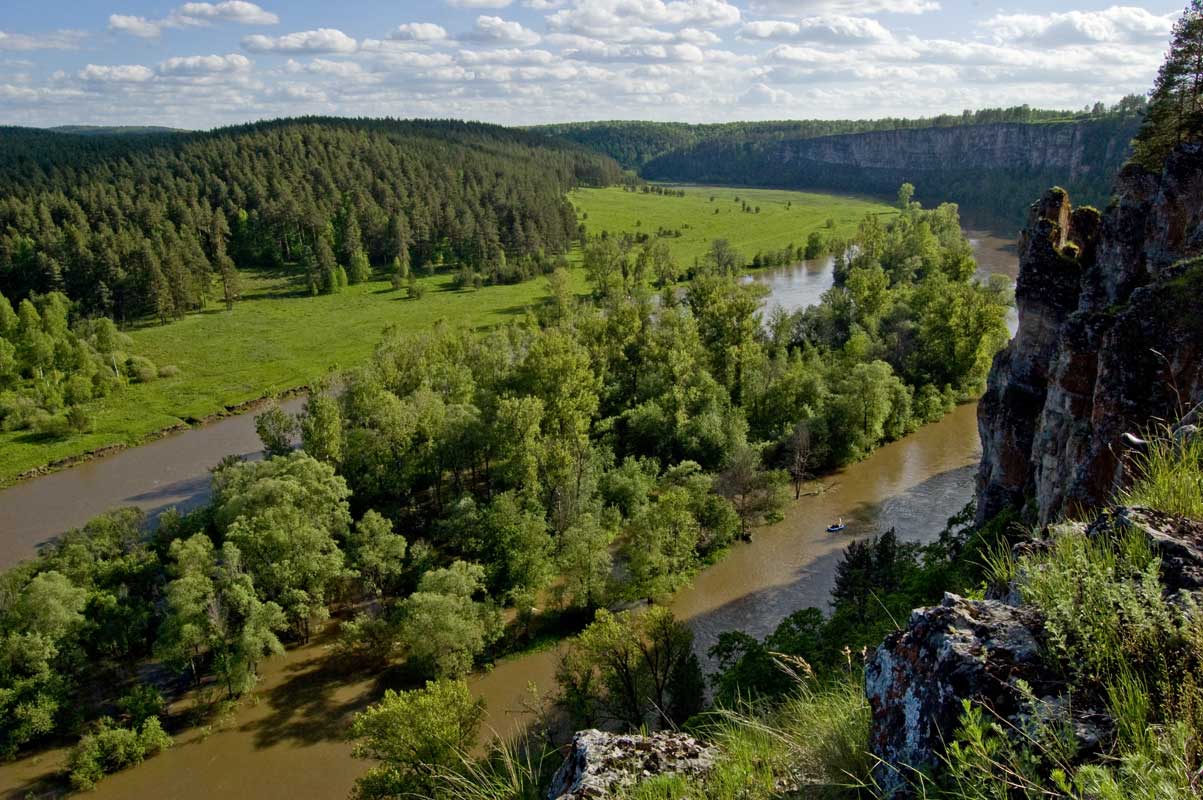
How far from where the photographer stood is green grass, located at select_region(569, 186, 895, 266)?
118m

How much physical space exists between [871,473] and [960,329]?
1460 centimetres

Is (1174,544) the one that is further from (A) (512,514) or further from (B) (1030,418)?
(A) (512,514)

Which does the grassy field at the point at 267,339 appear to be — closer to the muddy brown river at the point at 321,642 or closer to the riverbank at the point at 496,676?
the muddy brown river at the point at 321,642

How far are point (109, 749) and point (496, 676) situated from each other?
1237cm

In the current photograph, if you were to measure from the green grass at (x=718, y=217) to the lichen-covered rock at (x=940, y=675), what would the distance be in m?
95.9

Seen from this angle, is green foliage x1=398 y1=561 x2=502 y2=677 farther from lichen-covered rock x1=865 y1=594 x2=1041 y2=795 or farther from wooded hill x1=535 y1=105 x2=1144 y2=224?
wooded hill x1=535 y1=105 x2=1144 y2=224

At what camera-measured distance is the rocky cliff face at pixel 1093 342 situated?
1400cm

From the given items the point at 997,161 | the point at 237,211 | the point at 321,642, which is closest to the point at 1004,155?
the point at 997,161

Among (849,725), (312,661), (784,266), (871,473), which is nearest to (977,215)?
(784,266)

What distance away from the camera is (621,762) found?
273 inches

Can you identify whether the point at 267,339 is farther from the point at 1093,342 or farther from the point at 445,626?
the point at 1093,342

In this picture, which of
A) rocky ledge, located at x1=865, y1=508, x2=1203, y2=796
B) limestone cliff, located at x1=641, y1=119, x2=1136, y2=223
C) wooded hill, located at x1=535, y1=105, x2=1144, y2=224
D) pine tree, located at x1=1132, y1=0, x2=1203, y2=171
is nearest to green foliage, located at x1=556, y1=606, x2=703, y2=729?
rocky ledge, located at x1=865, y1=508, x2=1203, y2=796

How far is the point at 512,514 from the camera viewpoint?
31375 mm

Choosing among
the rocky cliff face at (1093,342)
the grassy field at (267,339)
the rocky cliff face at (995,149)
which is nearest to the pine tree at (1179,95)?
the rocky cliff face at (1093,342)
